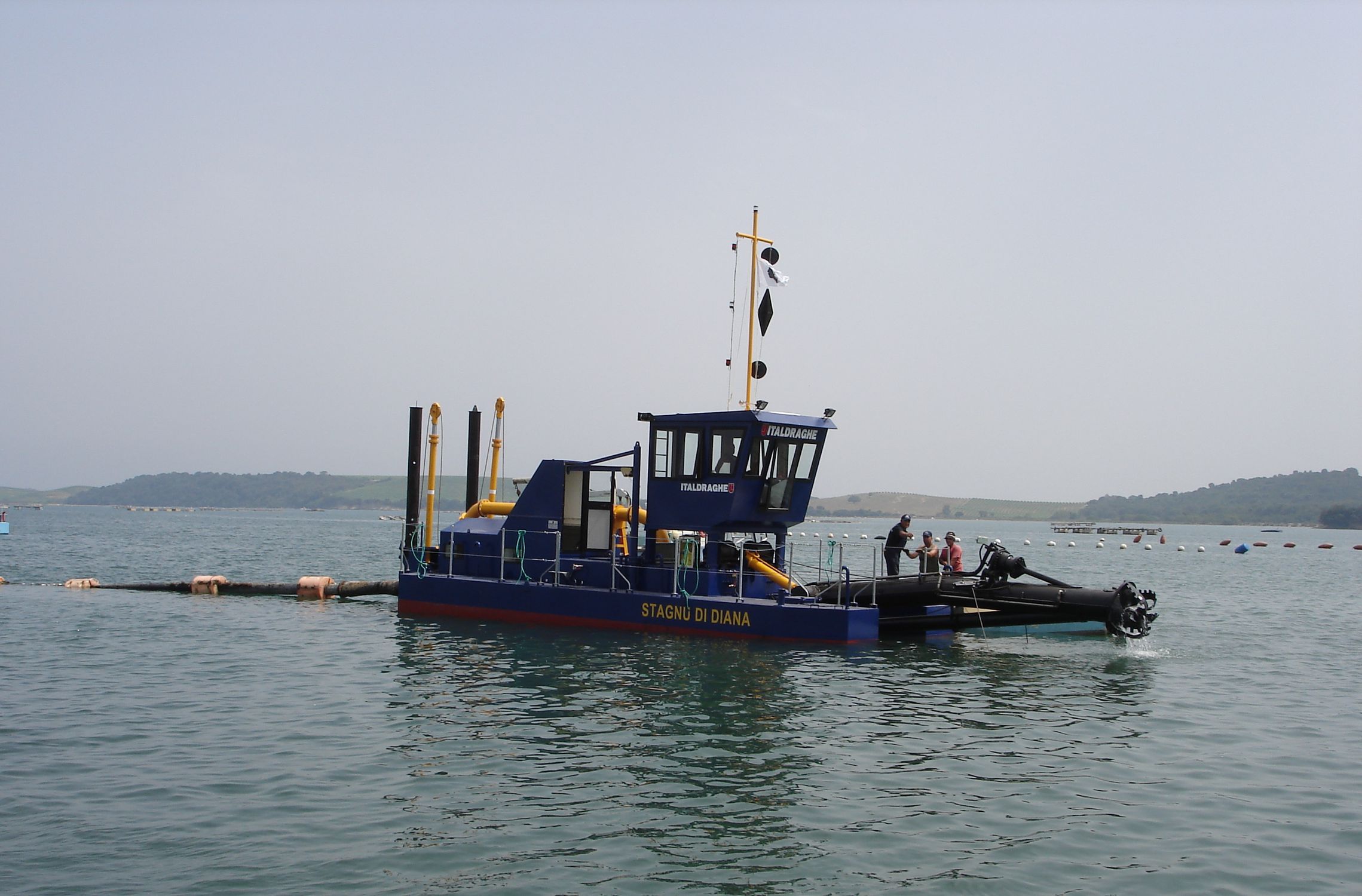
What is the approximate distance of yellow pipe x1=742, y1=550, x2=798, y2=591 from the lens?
2053cm

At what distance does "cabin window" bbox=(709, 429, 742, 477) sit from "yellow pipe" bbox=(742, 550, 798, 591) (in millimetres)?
1683

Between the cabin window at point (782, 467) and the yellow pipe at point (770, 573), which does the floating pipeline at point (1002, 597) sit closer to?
the yellow pipe at point (770, 573)

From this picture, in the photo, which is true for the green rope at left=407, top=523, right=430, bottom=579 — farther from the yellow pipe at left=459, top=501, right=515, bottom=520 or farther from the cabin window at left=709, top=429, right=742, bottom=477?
the cabin window at left=709, top=429, right=742, bottom=477

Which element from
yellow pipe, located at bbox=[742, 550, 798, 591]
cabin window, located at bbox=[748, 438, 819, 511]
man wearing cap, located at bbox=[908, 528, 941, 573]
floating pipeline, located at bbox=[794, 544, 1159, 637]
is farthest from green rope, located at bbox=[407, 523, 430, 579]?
man wearing cap, located at bbox=[908, 528, 941, 573]

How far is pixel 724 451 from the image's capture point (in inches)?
807

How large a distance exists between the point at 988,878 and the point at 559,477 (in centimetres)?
1598

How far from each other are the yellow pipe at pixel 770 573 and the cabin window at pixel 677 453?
6.50 ft

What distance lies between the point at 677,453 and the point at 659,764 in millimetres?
10466

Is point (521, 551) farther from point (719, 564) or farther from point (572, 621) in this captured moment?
point (719, 564)

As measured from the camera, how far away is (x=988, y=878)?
7.86 m

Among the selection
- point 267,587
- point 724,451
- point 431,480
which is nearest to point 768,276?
point 724,451

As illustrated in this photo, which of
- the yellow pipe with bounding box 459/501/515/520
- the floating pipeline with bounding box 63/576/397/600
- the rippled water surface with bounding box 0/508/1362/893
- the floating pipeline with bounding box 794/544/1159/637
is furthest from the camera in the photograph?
the floating pipeline with bounding box 63/576/397/600

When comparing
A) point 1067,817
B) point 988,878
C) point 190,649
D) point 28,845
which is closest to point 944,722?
point 1067,817

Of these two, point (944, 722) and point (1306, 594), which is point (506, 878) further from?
point (1306, 594)
